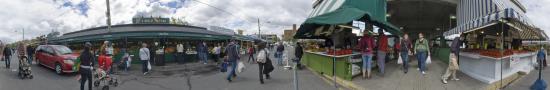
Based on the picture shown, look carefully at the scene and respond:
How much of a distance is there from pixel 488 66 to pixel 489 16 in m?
1.21

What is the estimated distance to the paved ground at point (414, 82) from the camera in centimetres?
728

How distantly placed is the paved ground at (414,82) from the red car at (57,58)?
9.60 m

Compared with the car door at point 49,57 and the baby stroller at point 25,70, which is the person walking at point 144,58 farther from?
the car door at point 49,57

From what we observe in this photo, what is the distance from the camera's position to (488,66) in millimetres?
7742

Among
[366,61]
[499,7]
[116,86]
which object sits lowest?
[116,86]

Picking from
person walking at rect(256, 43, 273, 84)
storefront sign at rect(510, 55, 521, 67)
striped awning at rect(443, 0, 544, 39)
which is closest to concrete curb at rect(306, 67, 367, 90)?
person walking at rect(256, 43, 273, 84)

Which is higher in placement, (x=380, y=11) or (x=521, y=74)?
(x=380, y=11)

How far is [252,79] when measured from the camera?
9211mm

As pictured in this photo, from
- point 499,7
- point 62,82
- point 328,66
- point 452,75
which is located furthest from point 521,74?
point 62,82

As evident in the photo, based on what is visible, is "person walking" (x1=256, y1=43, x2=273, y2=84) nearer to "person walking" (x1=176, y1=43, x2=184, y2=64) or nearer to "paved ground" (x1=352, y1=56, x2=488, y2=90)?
"paved ground" (x1=352, y1=56, x2=488, y2=90)

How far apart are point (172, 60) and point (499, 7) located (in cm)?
1521

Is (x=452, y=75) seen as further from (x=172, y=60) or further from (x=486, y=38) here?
→ (x=172, y=60)

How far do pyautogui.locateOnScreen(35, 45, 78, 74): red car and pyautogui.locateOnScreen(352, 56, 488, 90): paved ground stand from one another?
9597mm

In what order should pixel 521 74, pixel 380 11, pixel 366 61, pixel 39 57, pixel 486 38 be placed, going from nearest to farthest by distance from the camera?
1. pixel 366 61
2. pixel 521 74
3. pixel 380 11
4. pixel 486 38
5. pixel 39 57
